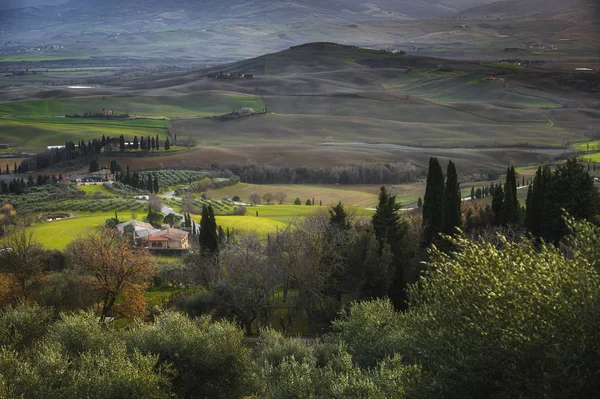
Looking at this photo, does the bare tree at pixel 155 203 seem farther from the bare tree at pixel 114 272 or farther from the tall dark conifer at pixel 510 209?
the tall dark conifer at pixel 510 209

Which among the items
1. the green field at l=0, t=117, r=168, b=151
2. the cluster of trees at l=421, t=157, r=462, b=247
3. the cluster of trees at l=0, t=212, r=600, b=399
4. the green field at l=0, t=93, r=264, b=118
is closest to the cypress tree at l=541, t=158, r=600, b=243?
the cluster of trees at l=421, t=157, r=462, b=247

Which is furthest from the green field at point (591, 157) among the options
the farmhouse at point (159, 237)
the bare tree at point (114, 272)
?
the bare tree at point (114, 272)

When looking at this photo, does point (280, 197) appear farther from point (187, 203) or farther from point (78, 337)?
point (78, 337)

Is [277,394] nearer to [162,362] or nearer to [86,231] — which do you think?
[162,362]

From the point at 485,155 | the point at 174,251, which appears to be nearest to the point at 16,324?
the point at 174,251

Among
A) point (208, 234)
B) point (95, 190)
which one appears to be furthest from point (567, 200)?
point (95, 190)
